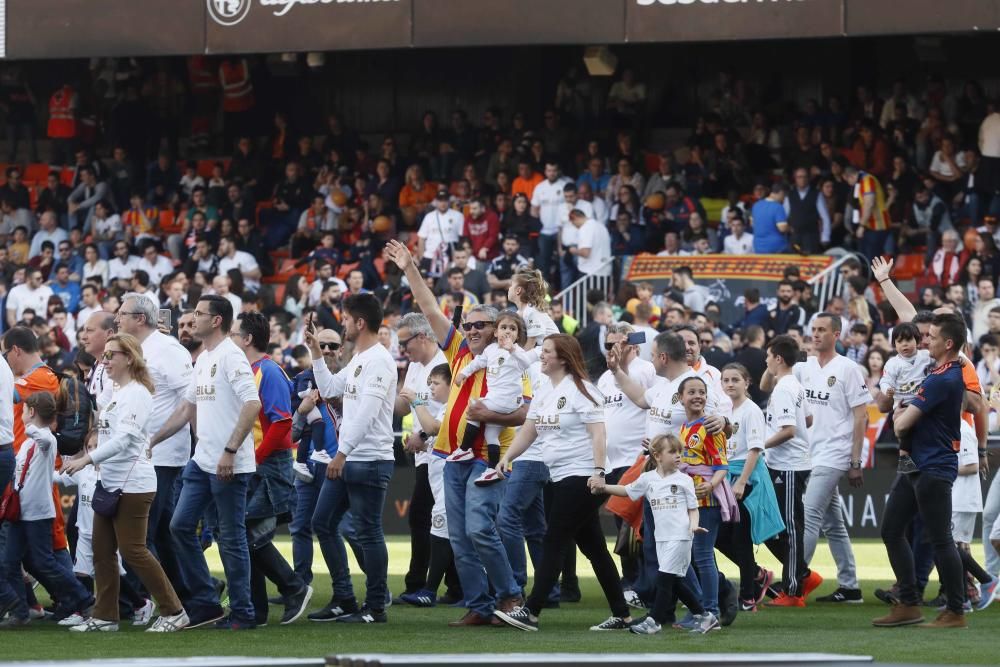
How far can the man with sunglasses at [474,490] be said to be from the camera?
422 inches

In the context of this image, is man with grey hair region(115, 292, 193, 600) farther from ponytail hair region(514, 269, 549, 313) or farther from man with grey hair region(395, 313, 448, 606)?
ponytail hair region(514, 269, 549, 313)

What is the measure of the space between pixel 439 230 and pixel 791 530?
12904 mm

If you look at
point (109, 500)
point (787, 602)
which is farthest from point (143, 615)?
point (787, 602)

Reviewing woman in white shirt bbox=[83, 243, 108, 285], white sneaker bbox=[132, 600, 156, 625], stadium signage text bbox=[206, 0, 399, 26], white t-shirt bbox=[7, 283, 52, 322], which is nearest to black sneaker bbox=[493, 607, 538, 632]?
white sneaker bbox=[132, 600, 156, 625]

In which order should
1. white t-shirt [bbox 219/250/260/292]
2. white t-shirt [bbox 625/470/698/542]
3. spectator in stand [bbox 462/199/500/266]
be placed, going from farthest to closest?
1. white t-shirt [bbox 219/250/260/292]
2. spectator in stand [bbox 462/199/500/266]
3. white t-shirt [bbox 625/470/698/542]

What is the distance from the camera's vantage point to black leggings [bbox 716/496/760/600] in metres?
12.0

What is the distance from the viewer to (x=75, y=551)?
11906 mm

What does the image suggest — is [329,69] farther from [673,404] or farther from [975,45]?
[673,404]

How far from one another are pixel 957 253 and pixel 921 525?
10.8 metres

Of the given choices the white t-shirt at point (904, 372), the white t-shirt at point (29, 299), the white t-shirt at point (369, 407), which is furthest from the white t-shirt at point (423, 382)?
the white t-shirt at point (29, 299)

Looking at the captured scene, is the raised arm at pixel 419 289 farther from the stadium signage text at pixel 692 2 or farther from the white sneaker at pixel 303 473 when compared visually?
the stadium signage text at pixel 692 2

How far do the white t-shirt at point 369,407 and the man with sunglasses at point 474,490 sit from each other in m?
0.43

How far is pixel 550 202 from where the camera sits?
2467 centimetres

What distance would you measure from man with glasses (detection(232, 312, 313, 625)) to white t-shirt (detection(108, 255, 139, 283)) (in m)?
14.8
